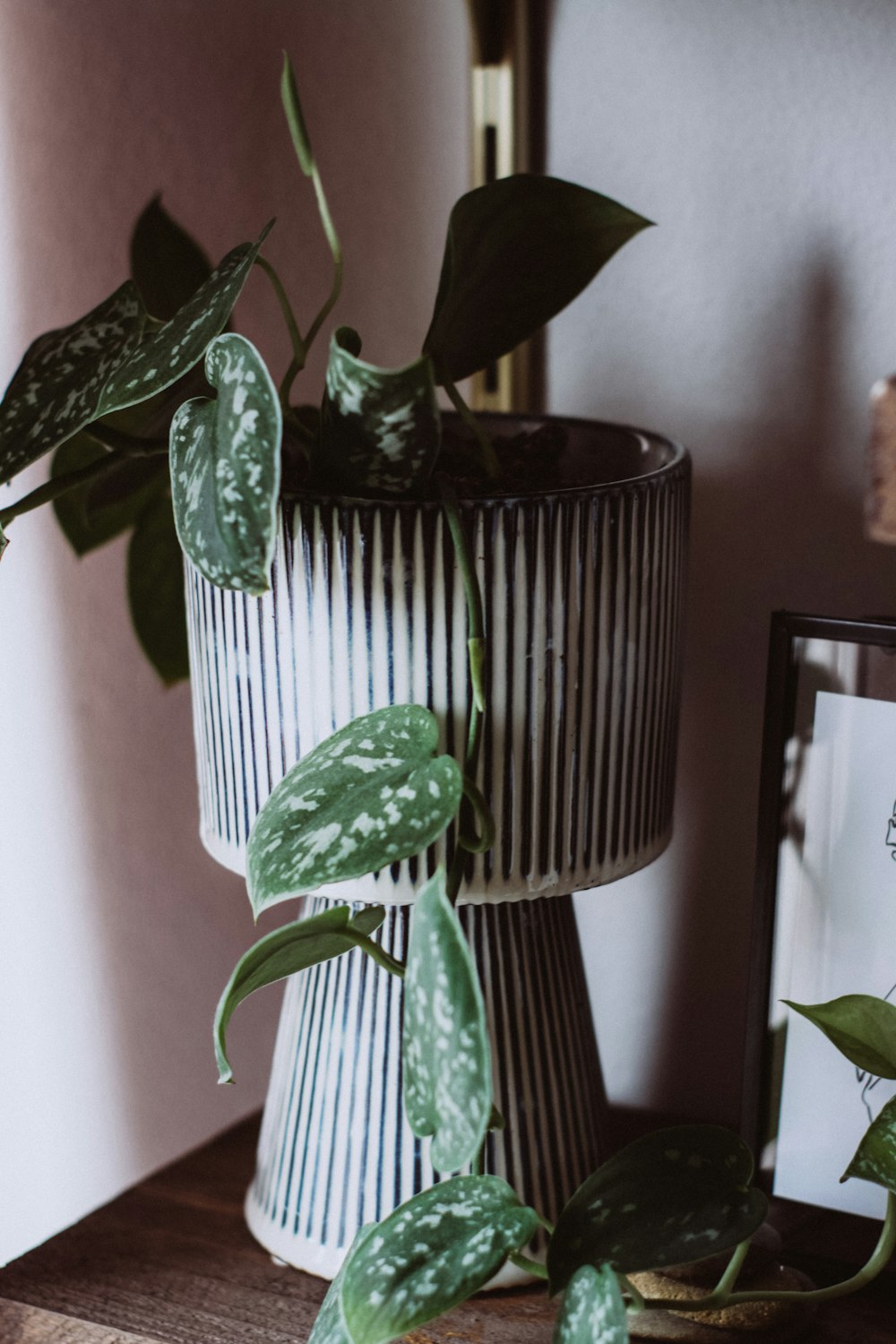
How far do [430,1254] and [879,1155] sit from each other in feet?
0.65

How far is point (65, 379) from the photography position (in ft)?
1.99

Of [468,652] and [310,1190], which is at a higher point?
[468,652]

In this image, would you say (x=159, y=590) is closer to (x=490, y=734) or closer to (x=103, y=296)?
(x=103, y=296)

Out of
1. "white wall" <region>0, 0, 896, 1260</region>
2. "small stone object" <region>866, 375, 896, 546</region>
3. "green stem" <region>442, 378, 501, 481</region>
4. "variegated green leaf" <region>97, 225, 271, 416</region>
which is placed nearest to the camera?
"small stone object" <region>866, 375, 896, 546</region>

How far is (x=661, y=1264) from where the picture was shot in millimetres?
550

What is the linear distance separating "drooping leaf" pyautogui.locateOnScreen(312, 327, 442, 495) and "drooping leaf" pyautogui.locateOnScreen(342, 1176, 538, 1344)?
11.7 inches

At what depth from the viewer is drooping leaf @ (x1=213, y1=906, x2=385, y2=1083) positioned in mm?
529

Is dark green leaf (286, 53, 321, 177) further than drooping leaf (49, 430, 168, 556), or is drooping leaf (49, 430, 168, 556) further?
drooping leaf (49, 430, 168, 556)

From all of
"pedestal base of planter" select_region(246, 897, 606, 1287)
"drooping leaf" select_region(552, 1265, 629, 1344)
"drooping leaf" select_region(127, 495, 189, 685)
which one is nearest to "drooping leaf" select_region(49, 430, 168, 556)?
"drooping leaf" select_region(127, 495, 189, 685)

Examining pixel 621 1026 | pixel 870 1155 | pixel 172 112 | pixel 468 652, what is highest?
pixel 172 112

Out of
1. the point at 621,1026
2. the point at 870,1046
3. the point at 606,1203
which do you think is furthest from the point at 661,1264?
the point at 621,1026

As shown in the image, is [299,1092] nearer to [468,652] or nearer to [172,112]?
[468,652]

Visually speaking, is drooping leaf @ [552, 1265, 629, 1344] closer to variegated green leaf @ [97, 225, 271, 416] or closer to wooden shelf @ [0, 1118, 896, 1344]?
wooden shelf @ [0, 1118, 896, 1344]

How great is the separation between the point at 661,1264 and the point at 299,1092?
248mm
